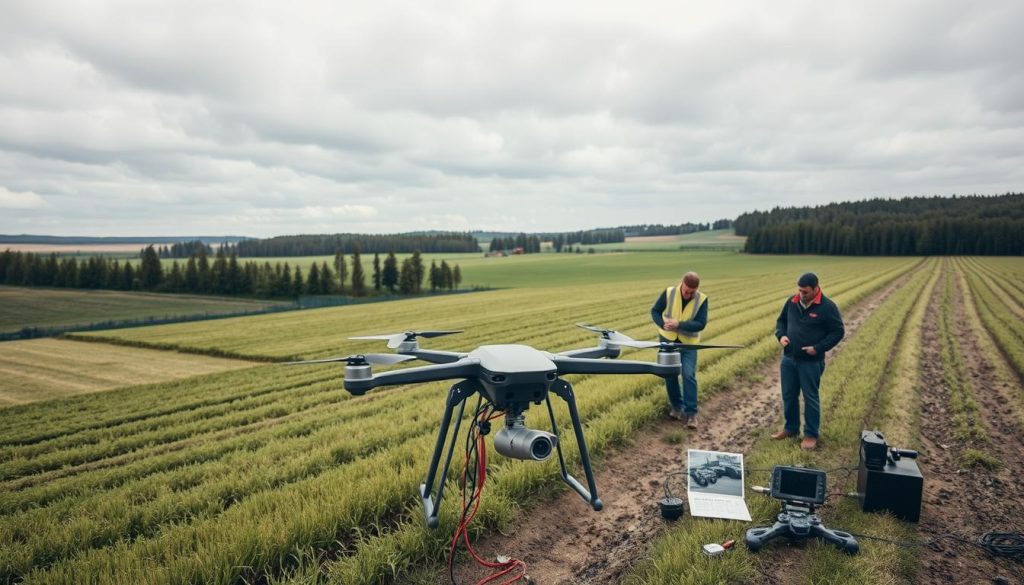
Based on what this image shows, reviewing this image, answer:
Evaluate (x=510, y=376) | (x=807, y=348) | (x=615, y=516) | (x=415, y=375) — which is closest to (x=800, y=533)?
(x=615, y=516)

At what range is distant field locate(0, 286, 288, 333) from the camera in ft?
142

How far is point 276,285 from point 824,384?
251 ft

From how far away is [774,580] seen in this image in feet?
13.0

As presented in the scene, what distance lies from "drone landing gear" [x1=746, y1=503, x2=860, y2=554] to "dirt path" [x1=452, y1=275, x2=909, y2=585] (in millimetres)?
817

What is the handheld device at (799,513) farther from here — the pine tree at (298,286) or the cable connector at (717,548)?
the pine tree at (298,286)

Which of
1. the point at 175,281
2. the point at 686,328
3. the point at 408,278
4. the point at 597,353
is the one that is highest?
the point at 597,353

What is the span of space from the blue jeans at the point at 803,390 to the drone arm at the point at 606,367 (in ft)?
15.9

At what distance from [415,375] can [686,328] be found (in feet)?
19.2

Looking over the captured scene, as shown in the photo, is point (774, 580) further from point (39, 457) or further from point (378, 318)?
point (378, 318)

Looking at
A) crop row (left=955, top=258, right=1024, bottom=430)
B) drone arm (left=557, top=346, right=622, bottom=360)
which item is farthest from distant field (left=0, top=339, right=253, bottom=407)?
crop row (left=955, top=258, right=1024, bottom=430)

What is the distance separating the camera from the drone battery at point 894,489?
4824mm

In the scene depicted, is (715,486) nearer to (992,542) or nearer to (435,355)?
(992,542)

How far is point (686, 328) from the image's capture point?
25.3 ft

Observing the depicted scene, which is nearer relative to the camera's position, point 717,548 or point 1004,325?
point 717,548
